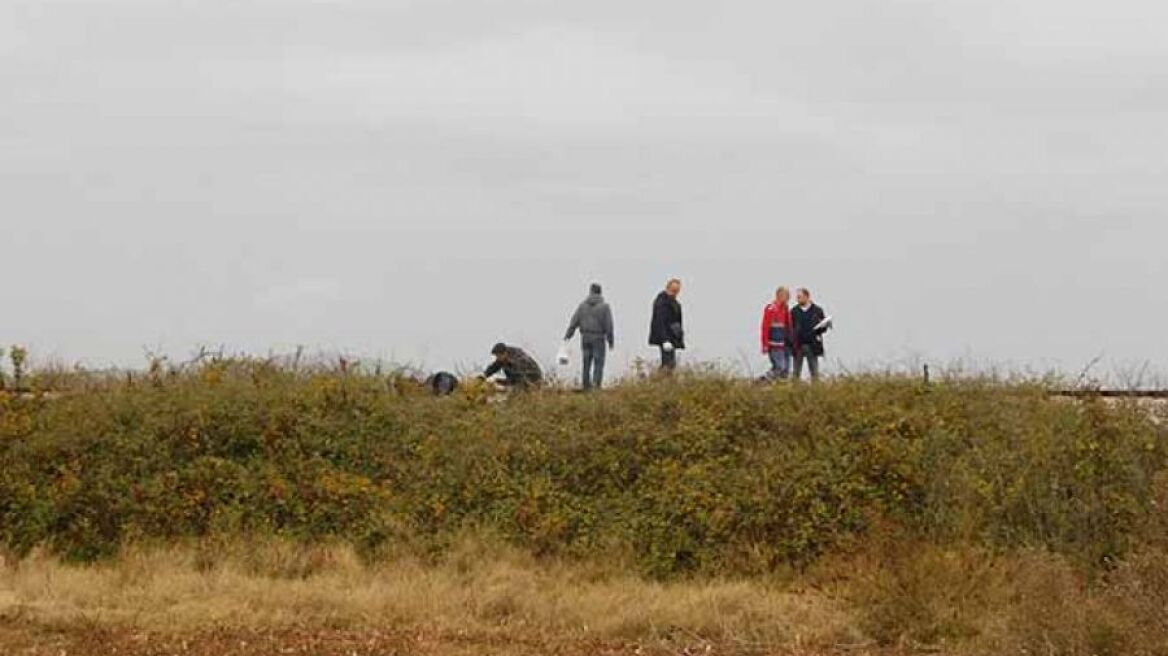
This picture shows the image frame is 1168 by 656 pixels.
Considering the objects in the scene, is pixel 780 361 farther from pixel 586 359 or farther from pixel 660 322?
pixel 586 359

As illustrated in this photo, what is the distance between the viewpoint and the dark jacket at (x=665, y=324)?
20.8m

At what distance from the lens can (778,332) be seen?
809 inches

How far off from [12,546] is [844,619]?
9.04m

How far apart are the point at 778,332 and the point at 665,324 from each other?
4.68 ft

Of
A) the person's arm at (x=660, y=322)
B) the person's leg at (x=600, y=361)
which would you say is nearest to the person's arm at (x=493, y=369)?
the person's leg at (x=600, y=361)

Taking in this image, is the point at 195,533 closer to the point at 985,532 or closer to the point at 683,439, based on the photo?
the point at 683,439

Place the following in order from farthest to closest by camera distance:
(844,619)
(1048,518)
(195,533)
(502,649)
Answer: (195,533)
(1048,518)
(844,619)
(502,649)

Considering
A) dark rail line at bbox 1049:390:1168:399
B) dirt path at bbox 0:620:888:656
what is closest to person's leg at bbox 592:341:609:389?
dark rail line at bbox 1049:390:1168:399

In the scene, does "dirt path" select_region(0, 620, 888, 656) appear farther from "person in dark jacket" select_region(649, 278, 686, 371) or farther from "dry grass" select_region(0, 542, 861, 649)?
"person in dark jacket" select_region(649, 278, 686, 371)

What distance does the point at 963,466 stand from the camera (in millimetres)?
17094

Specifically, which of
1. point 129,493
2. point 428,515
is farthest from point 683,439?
point 129,493

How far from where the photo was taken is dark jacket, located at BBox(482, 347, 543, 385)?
65.5 feet

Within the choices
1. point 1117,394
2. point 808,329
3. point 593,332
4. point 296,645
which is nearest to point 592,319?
point 593,332

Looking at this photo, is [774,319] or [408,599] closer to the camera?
[408,599]
